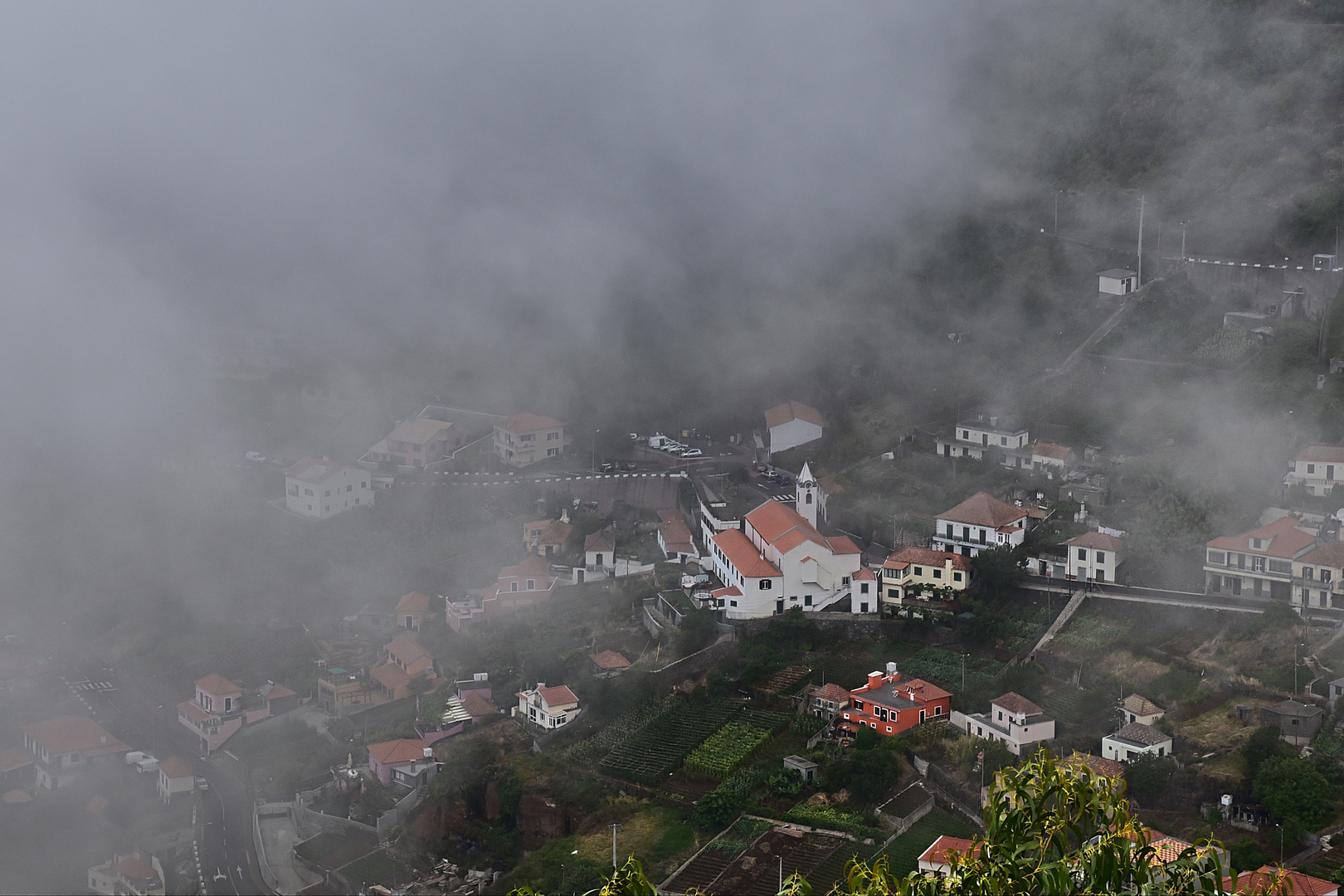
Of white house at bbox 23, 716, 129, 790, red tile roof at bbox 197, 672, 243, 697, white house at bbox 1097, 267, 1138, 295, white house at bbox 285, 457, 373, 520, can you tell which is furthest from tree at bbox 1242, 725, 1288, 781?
white house at bbox 285, 457, 373, 520

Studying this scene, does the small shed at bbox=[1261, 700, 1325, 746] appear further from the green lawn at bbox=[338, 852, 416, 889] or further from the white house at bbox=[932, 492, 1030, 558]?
the green lawn at bbox=[338, 852, 416, 889]

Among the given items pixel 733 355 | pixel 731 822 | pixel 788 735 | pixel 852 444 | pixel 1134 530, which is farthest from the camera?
pixel 733 355

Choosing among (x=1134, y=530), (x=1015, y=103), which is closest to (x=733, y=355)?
(x=1015, y=103)

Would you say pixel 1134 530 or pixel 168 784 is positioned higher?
pixel 1134 530

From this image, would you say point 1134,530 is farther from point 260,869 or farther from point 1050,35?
point 1050,35

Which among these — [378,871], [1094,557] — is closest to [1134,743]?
[1094,557]
